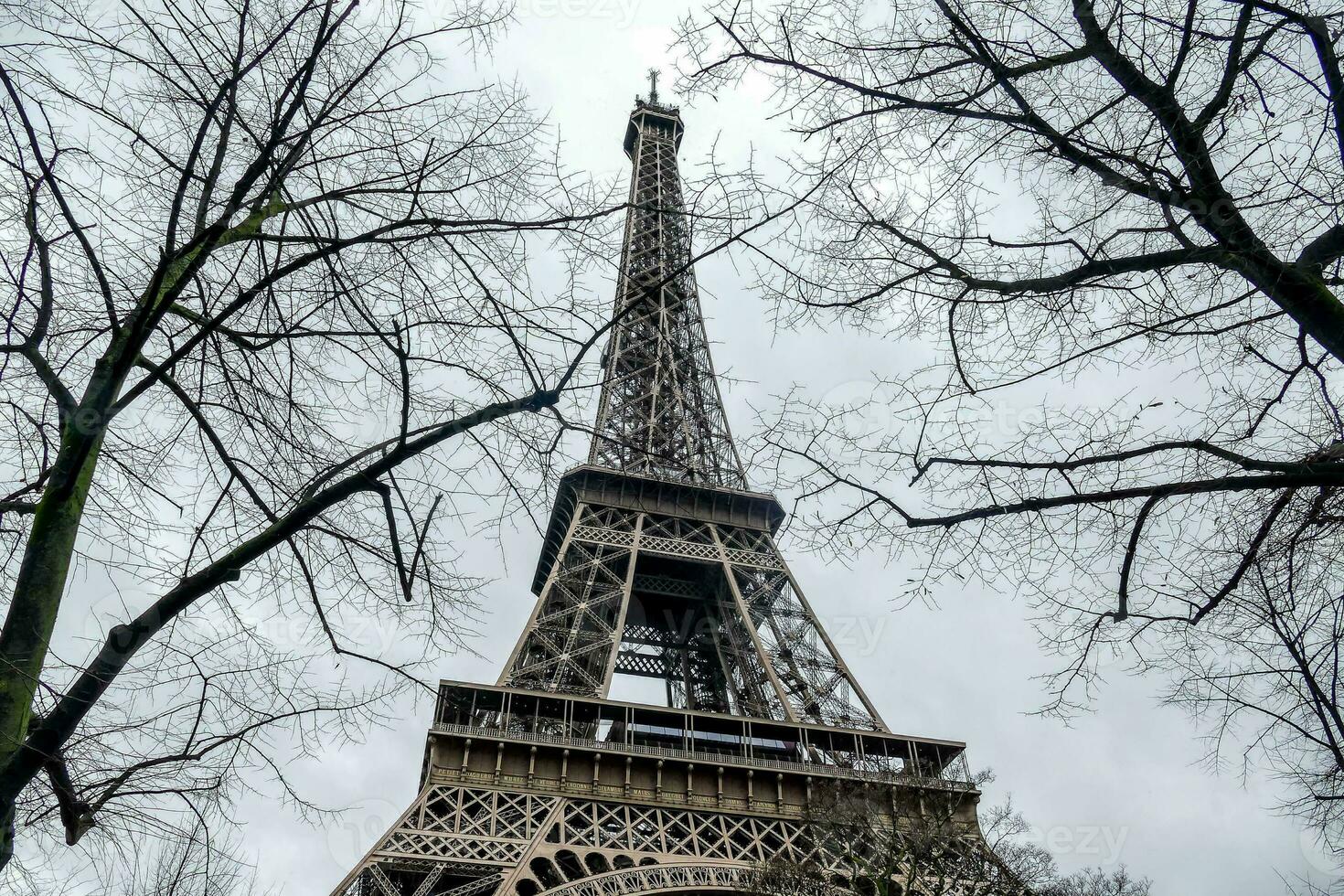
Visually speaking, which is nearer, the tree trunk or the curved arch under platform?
the tree trunk

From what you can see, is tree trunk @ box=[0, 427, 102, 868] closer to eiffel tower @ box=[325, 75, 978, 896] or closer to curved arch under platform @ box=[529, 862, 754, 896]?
eiffel tower @ box=[325, 75, 978, 896]

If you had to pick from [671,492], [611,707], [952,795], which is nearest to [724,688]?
[671,492]

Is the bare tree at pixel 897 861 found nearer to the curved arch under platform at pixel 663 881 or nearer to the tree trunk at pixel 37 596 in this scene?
the curved arch under platform at pixel 663 881

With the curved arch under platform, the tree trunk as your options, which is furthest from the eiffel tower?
the tree trunk

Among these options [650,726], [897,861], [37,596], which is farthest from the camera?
[650,726]

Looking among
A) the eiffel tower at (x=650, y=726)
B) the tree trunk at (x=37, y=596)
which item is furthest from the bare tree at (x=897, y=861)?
the tree trunk at (x=37, y=596)

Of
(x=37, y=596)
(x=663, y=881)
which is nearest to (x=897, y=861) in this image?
(x=663, y=881)

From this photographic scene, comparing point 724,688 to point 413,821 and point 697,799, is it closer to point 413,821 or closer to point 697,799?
point 697,799

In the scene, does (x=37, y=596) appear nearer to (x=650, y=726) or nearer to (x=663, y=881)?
(x=663, y=881)
